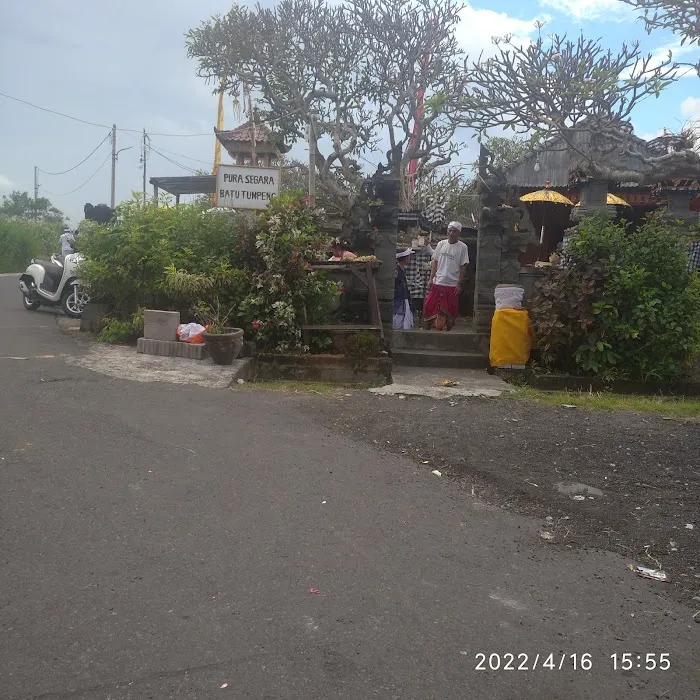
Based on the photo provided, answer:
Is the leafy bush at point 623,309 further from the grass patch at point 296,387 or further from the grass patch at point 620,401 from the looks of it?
the grass patch at point 296,387

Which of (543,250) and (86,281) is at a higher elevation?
(543,250)

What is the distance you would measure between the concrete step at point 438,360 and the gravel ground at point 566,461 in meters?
2.19

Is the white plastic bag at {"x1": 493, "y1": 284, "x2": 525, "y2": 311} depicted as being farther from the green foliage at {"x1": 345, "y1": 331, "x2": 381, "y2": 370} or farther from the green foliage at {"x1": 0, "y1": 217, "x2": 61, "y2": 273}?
the green foliage at {"x1": 0, "y1": 217, "x2": 61, "y2": 273}

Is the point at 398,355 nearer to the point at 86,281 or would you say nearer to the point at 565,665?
the point at 86,281

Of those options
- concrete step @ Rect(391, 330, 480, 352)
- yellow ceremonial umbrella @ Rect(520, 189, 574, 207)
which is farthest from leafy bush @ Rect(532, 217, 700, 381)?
yellow ceremonial umbrella @ Rect(520, 189, 574, 207)

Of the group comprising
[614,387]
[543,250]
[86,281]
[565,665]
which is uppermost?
[543,250]

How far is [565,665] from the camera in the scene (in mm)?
2828

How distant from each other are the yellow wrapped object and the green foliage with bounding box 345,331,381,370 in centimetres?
184

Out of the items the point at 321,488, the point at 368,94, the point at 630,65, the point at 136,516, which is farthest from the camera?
the point at 368,94

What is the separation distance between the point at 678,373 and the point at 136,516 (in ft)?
23.3

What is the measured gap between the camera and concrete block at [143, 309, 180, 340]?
8.73 meters

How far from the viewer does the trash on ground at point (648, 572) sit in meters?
3.66

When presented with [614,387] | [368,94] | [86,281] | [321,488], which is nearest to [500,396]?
[614,387]
